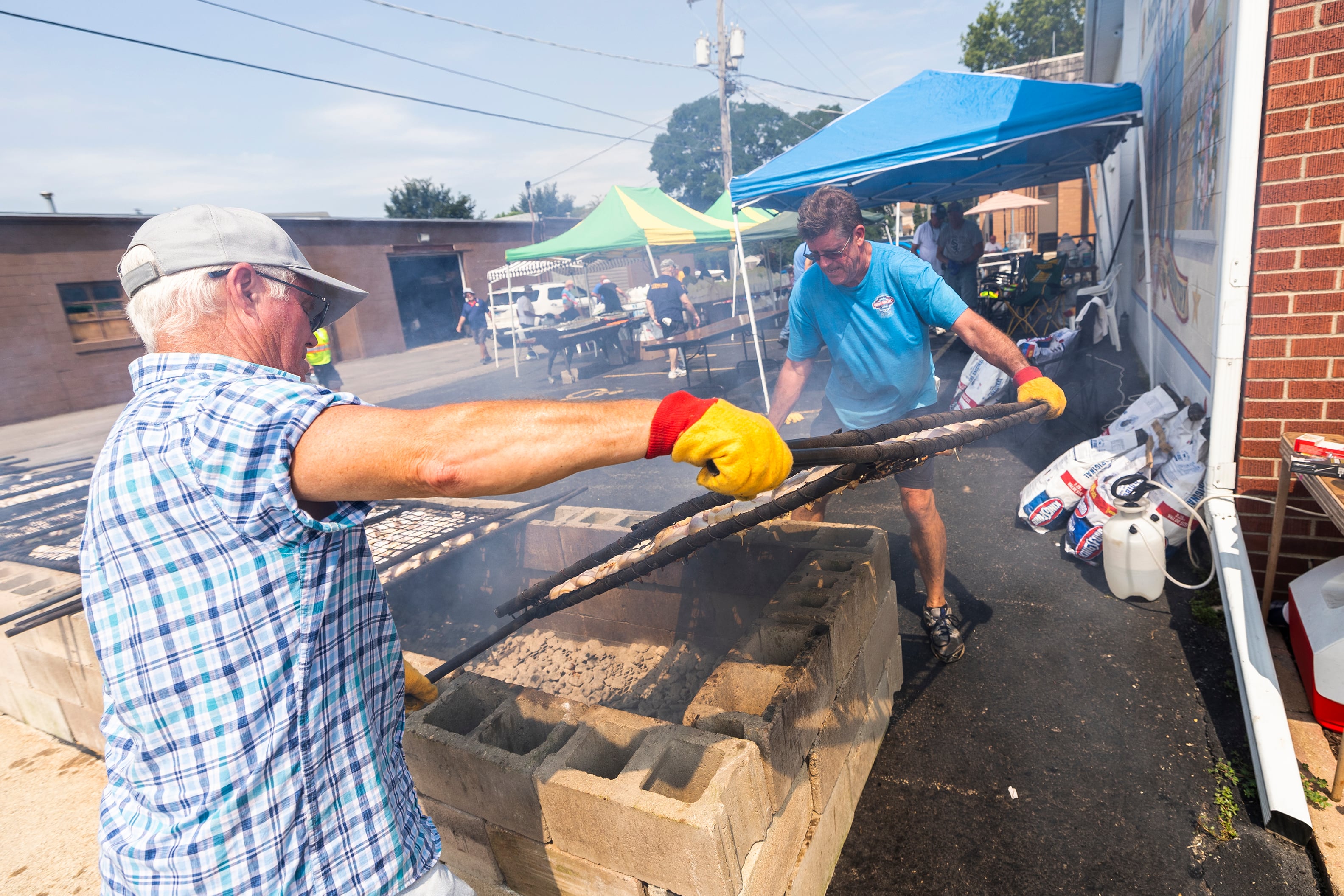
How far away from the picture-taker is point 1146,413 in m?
4.55

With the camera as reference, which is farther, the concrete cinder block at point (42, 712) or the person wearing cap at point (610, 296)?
the person wearing cap at point (610, 296)

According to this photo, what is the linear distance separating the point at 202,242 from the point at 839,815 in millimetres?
2507

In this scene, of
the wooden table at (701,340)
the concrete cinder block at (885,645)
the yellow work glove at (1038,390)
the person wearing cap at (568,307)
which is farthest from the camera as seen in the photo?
the person wearing cap at (568,307)

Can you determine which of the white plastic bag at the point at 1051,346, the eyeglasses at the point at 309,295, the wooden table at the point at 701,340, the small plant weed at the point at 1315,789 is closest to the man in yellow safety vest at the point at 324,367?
the wooden table at the point at 701,340

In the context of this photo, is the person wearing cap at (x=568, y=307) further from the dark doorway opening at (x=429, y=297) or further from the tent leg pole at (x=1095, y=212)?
the tent leg pole at (x=1095, y=212)

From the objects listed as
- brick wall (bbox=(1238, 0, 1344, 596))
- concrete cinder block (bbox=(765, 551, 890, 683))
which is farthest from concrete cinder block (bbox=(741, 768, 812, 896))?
brick wall (bbox=(1238, 0, 1344, 596))

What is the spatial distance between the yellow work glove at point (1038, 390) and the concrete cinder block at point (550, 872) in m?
2.35

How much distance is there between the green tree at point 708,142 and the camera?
80875 millimetres

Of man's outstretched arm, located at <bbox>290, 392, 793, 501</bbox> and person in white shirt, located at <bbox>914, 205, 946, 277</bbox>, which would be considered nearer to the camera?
man's outstretched arm, located at <bbox>290, 392, 793, 501</bbox>

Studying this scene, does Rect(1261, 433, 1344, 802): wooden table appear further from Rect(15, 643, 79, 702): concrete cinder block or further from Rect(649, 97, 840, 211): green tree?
Rect(649, 97, 840, 211): green tree

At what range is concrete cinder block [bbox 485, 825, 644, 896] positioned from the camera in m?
1.95

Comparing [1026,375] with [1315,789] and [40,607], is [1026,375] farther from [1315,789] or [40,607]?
[40,607]

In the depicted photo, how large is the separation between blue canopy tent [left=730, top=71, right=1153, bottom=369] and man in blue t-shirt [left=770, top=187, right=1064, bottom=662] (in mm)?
3391

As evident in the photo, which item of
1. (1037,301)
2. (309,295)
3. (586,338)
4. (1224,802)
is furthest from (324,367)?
(1037,301)
